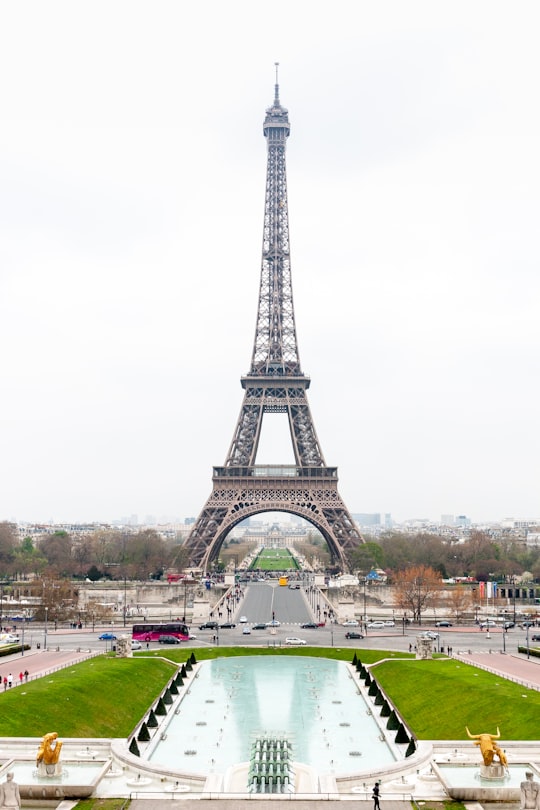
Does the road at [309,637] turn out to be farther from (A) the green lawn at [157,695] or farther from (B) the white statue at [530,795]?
(B) the white statue at [530,795]

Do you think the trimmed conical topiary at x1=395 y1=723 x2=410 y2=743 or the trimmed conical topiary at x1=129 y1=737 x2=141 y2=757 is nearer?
the trimmed conical topiary at x1=129 y1=737 x2=141 y2=757

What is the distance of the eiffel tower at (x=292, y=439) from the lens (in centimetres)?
10669

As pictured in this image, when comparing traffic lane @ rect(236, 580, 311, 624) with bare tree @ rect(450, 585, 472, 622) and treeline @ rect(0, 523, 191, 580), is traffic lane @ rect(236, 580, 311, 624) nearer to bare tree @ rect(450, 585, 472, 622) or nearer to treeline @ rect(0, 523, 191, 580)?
treeline @ rect(0, 523, 191, 580)

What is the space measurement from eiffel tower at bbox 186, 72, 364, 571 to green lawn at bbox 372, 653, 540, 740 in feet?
172

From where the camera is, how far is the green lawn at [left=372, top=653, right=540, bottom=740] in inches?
1544

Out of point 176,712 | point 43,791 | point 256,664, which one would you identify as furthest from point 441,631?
point 43,791

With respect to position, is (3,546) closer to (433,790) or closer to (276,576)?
(276,576)

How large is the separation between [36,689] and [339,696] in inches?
698

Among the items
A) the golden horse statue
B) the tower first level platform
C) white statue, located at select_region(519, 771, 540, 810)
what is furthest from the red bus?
white statue, located at select_region(519, 771, 540, 810)

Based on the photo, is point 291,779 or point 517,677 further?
point 517,677

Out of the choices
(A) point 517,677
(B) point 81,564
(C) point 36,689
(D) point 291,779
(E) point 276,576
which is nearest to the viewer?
(D) point 291,779

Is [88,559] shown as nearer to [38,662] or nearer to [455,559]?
[455,559]

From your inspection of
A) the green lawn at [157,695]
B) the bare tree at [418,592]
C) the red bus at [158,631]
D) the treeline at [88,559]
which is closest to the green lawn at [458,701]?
the green lawn at [157,695]

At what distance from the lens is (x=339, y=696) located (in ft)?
165
